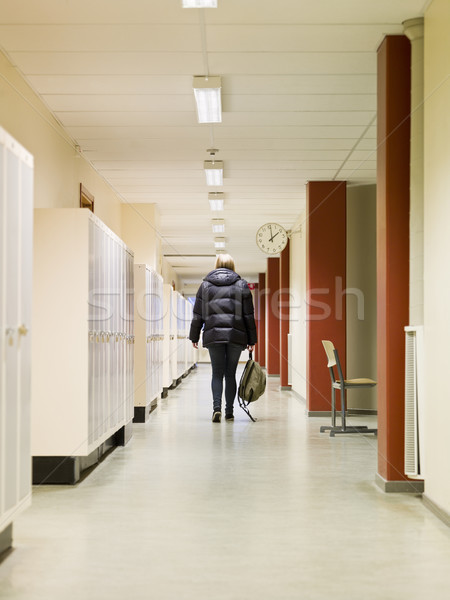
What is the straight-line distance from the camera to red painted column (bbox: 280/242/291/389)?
13.2 meters

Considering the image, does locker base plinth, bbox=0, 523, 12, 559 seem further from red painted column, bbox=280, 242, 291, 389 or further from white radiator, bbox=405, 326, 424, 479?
red painted column, bbox=280, 242, 291, 389

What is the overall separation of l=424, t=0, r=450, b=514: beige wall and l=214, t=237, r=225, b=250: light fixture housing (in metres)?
10.1

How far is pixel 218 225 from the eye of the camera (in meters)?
12.2

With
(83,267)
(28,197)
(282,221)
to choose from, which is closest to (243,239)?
(282,221)

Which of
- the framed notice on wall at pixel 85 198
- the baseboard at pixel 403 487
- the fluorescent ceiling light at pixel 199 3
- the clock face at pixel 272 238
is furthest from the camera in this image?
the clock face at pixel 272 238

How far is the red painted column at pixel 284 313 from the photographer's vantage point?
43.4 ft

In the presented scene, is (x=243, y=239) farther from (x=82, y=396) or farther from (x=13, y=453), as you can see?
(x=13, y=453)

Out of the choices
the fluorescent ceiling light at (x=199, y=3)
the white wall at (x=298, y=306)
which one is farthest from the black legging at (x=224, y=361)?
the fluorescent ceiling light at (x=199, y=3)

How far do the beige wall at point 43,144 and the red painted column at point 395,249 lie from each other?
2.61 metres

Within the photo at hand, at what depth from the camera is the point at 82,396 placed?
4.51 metres

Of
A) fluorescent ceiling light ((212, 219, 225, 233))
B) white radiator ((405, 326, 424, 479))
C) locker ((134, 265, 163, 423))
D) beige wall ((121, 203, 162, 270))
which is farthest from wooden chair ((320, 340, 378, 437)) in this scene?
fluorescent ceiling light ((212, 219, 225, 233))

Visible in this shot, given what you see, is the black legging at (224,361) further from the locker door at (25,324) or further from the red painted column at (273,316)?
the red painted column at (273,316)

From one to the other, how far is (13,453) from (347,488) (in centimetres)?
232

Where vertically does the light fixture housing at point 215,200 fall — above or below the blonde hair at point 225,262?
above
